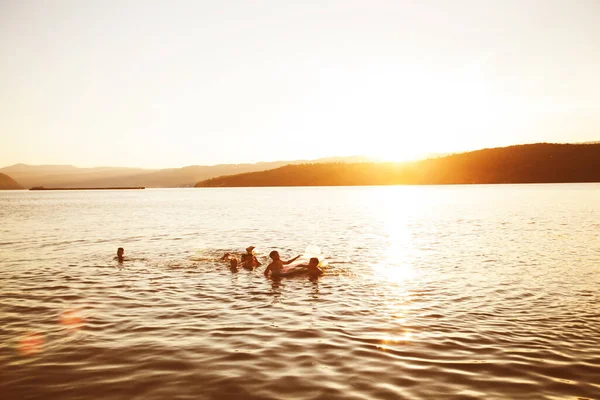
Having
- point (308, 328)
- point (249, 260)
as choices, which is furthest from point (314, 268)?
point (308, 328)

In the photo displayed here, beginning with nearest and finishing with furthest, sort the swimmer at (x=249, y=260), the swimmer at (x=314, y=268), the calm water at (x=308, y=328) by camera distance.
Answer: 1. the calm water at (x=308, y=328)
2. the swimmer at (x=314, y=268)
3. the swimmer at (x=249, y=260)

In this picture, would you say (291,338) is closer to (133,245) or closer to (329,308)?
(329,308)

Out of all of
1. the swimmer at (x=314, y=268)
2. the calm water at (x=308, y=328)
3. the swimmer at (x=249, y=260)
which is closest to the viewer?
the calm water at (x=308, y=328)

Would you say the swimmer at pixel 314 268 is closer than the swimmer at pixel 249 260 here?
Yes

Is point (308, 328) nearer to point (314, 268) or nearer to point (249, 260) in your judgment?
point (314, 268)

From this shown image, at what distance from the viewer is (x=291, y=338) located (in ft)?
41.1

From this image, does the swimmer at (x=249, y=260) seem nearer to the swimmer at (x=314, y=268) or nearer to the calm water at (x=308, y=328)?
the calm water at (x=308, y=328)

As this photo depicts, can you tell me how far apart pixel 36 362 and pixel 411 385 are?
31.3ft

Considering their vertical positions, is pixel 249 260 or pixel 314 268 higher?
pixel 249 260

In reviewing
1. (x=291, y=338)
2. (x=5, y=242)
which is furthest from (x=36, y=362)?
(x=5, y=242)

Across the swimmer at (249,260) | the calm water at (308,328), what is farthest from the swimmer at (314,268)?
the swimmer at (249,260)

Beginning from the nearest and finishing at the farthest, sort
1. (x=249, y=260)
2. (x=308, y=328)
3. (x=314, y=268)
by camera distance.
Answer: (x=308, y=328) → (x=314, y=268) → (x=249, y=260)

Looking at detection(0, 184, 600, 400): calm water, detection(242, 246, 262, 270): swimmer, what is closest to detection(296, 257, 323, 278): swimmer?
detection(0, 184, 600, 400): calm water

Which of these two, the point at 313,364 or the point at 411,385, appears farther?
the point at 313,364
